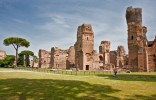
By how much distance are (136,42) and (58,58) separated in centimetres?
3299

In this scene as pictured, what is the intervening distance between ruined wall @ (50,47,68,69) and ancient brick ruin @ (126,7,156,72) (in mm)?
28947

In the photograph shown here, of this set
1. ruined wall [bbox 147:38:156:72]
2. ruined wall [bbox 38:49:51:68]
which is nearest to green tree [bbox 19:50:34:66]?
ruined wall [bbox 38:49:51:68]

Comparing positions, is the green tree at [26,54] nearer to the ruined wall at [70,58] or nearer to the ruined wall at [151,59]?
the ruined wall at [70,58]

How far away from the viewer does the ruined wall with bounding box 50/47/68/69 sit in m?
77.7

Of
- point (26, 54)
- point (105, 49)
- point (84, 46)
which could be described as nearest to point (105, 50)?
point (105, 49)

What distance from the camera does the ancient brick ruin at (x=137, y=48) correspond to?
5278 centimetres

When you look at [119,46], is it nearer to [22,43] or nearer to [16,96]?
[22,43]

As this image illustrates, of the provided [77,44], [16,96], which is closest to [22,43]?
[77,44]

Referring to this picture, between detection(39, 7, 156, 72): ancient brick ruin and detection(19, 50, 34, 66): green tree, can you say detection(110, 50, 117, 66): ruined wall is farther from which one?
detection(19, 50, 34, 66): green tree

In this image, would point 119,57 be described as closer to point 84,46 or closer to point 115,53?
point 115,53

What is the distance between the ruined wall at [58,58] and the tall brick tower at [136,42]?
94.7ft

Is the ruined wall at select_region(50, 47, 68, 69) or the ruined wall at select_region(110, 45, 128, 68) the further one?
the ruined wall at select_region(50, 47, 68, 69)

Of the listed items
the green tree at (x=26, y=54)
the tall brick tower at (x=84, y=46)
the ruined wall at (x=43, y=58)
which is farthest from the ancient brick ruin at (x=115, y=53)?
the green tree at (x=26, y=54)

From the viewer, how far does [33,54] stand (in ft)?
339
